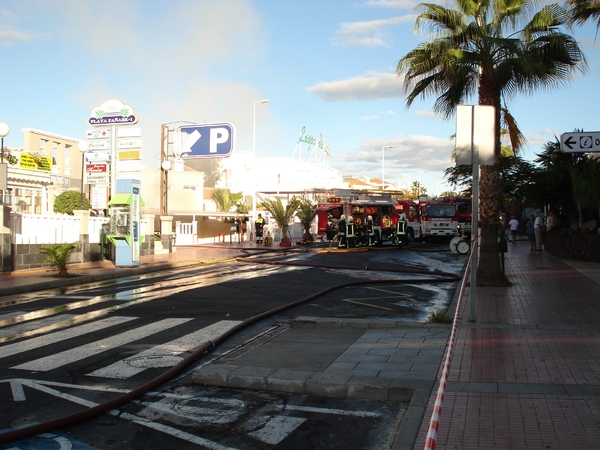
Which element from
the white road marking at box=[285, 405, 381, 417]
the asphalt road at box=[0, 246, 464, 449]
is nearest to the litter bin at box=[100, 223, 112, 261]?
the asphalt road at box=[0, 246, 464, 449]

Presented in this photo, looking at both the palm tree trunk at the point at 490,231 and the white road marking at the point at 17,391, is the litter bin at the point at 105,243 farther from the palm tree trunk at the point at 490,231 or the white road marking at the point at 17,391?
the white road marking at the point at 17,391

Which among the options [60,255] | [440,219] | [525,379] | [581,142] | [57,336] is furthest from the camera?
[440,219]

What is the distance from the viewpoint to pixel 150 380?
6641 millimetres

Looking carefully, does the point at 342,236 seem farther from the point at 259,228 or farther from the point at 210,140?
the point at 210,140

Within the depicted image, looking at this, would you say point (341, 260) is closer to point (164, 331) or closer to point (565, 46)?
point (565, 46)

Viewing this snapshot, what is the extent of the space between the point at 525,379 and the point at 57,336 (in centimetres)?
641

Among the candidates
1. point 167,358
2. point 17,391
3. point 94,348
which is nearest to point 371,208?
point 94,348

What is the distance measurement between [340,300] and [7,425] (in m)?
8.16

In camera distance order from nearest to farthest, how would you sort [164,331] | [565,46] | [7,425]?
[7,425] → [164,331] → [565,46]

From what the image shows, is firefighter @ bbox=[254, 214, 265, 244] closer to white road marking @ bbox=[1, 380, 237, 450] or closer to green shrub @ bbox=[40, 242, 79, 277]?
green shrub @ bbox=[40, 242, 79, 277]

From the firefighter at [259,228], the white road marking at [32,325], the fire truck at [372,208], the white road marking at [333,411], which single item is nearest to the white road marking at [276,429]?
the white road marking at [333,411]

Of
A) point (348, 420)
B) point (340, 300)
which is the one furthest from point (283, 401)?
point (340, 300)

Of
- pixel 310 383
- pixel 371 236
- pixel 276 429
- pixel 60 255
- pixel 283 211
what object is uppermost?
pixel 283 211

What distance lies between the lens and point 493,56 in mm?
14266
